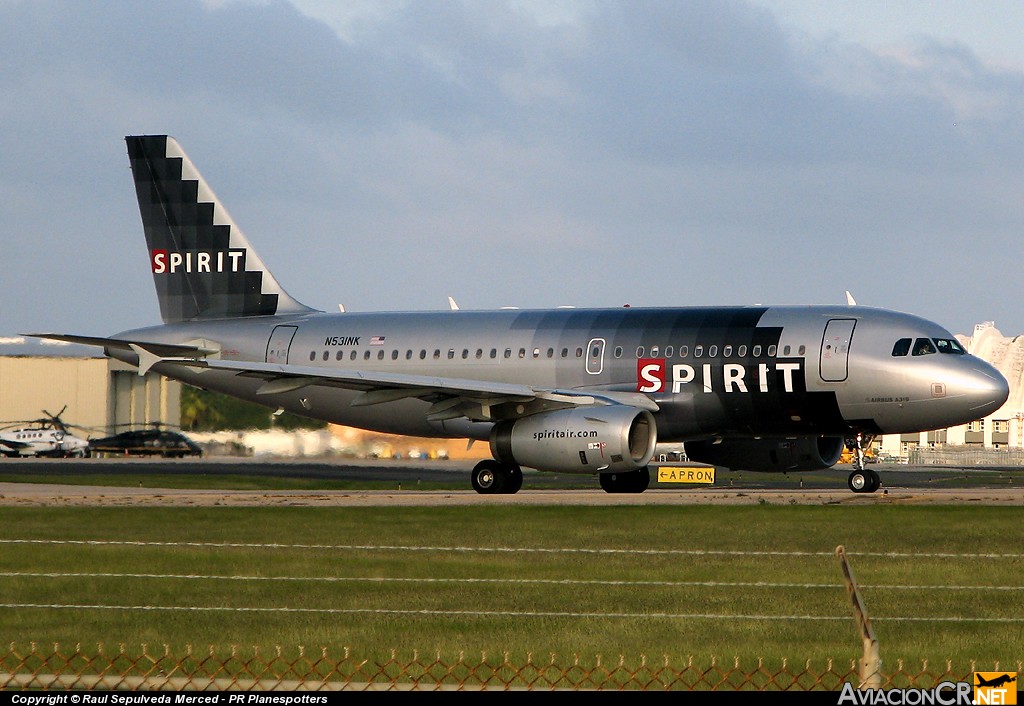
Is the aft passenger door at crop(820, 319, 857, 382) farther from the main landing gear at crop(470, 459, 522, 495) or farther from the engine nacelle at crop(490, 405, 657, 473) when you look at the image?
the main landing gear at crop(470, 459, 522, 495)

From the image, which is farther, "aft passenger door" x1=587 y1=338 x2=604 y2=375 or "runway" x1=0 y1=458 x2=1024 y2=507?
"aft passenger door" x1=587 y1=338 x2=604 y2=375

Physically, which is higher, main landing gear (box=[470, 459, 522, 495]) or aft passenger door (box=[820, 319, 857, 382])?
aft passenger door (box=[820, 319, 857, 382])

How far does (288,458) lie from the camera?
51250 mm

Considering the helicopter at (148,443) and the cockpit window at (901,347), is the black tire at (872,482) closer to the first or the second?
the cockpit window at (901,347)

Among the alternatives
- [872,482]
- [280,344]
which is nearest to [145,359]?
[280,344]

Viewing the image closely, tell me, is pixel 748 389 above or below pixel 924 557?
above

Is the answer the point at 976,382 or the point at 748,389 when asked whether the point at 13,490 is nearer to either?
the point at 748,389

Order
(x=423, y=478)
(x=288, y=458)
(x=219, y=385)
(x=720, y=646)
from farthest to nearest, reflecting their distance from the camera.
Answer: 1. (x=288, y=458)
2. (x=423, y=478)
3. (x=219, y=385)
4. (x=720, y=646)

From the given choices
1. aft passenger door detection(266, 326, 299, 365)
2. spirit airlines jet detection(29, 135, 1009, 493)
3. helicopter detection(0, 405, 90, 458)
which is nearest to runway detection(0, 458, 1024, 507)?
spirit airlines jet detection(29, 135, 1009, 493)

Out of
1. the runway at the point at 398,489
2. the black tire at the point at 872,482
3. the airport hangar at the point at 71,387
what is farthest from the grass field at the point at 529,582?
the airport hangar at the point at 71,387

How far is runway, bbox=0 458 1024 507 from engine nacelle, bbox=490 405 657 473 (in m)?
0.91

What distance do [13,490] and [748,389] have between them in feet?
65.4

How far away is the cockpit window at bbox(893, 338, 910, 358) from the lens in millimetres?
33781

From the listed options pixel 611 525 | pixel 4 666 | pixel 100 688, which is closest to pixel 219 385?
pixel 611 525
